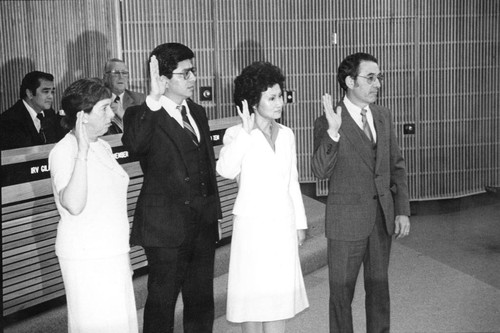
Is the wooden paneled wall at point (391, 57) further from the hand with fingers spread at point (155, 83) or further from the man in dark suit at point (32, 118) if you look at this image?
the hand with fingers spread at point (155, 83)

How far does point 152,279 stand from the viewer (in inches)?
143

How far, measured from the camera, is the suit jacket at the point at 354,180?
3.90 m

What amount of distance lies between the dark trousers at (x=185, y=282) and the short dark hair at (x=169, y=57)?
2.65ft

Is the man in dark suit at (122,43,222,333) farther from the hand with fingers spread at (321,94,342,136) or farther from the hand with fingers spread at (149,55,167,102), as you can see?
the hand with fingers spread at (321,94,342,136)

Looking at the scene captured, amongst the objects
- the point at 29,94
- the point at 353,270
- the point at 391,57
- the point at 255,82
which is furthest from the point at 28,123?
the point at 391,57

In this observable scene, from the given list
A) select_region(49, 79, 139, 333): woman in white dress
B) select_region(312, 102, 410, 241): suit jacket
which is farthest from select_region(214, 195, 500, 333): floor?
select_region(49, 79, 139, 333): woman in white dress

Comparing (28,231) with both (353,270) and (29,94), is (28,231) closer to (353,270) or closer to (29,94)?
(29,94)

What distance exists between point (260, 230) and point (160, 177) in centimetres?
59

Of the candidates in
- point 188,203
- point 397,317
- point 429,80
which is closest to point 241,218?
point 188,203

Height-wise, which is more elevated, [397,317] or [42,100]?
[42,100]

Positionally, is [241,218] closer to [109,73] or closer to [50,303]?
[50,303]

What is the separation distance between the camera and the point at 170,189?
12.0 ft

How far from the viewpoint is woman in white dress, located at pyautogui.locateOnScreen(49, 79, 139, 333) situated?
3.12 m

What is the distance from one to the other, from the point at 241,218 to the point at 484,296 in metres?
2.34
